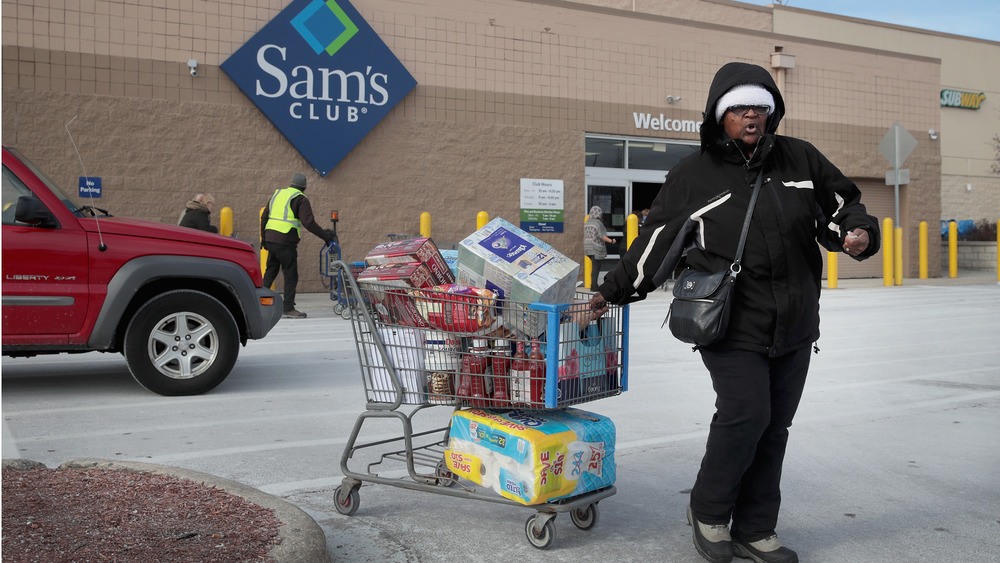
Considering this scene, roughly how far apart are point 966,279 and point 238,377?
20401 millimetres

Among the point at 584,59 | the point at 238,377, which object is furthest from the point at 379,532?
the point at 584,59

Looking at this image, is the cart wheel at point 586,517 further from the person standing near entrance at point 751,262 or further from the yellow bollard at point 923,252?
the yellow bollard at point 923,252

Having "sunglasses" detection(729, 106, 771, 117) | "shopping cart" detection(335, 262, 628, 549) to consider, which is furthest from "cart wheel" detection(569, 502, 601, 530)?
"sunglasses" detection(729, 106, 771, 117)

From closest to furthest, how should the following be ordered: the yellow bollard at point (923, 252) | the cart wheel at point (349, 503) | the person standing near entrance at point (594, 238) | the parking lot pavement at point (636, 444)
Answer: the parking lot pavement at point (636, 444), the cart wheel at point (349, 503), the person standing near entrance at point (594, 238), the yellow bollard at point (923, 252)

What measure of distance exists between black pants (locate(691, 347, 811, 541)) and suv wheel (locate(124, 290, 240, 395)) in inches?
193

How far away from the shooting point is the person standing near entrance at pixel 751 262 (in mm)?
3730

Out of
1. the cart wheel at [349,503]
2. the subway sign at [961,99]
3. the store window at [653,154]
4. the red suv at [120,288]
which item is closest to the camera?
the cart wheel at [349,503]

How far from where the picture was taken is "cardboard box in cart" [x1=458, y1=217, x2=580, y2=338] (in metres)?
4.04

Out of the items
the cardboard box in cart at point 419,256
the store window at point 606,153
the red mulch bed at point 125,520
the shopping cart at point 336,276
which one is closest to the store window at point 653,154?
the store window at point 606,153

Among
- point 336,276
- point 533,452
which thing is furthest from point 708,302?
point 336,276

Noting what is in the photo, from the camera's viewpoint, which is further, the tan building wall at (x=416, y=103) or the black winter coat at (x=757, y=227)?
the tan building wall at (x=416, y=103)

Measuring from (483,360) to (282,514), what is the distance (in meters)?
1.10

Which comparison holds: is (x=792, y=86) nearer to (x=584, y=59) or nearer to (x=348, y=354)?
Result: (x=584, y=59)

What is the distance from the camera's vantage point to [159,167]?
1695cm
